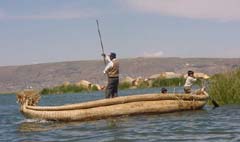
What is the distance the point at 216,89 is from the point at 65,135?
1017 centimetres

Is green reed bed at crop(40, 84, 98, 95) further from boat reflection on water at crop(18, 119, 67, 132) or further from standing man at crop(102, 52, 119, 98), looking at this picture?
standing man at crop(102, 52, 119, 98)

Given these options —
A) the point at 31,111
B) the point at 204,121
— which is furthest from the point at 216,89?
the point at 31,111

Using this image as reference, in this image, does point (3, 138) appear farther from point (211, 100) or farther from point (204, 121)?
point (211, 100)

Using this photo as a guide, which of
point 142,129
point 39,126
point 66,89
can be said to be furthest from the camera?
point 66,89

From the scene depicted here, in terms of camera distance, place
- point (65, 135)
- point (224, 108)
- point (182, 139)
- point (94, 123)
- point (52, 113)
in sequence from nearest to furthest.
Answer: point (182, 139) → point (65, 135) → point (94, 123) → point (52, 113) → point (224, 108)

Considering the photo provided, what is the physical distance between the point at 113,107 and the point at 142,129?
4.29 m

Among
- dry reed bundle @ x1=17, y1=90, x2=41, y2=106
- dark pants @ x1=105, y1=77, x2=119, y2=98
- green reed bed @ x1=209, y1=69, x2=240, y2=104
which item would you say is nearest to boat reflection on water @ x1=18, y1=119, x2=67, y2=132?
dry reed bundle @ x1=17, y1=90, x2=41, y2=106

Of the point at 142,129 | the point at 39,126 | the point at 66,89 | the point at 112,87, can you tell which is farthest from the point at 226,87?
the point at 66,89

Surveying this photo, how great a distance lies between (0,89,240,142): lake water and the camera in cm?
1619

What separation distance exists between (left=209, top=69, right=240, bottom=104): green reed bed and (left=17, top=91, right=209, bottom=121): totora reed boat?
205 cm

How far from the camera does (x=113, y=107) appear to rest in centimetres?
2222

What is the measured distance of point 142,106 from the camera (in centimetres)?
2273

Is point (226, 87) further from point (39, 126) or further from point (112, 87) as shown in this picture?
point (39, 126)

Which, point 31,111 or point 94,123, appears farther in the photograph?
point 31,111
